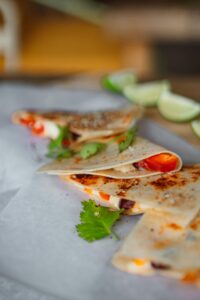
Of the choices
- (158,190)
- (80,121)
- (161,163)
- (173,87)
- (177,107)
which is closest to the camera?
(158,190)

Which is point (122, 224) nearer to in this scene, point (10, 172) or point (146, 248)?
point (146, 248)

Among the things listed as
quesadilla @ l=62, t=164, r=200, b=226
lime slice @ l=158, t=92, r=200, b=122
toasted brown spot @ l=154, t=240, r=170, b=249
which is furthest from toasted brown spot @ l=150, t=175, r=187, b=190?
lime slice @ l=158, t=92, r=200, b=122

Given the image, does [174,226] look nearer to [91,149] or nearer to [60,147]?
[91,149]

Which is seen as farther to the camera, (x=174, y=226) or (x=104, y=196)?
(x=104, y=196)

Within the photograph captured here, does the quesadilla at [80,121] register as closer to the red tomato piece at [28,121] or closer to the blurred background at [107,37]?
the red tomato piece at [28,121]

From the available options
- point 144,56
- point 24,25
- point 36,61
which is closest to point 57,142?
point 144,56

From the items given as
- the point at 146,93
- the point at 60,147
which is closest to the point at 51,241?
the point at 60,147
